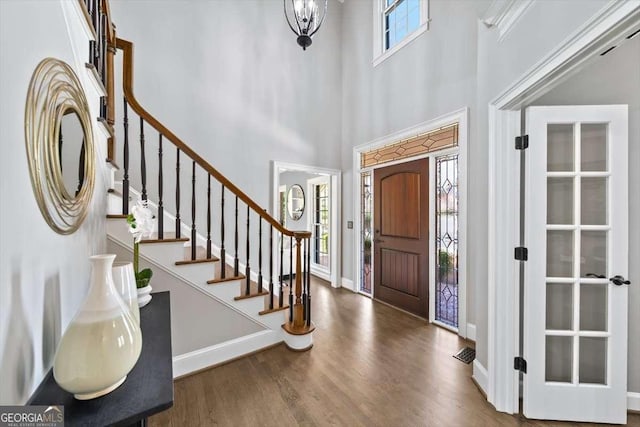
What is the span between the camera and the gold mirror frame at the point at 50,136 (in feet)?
2.48

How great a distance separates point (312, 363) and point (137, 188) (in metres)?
2.58

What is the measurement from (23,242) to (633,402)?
3241 mm

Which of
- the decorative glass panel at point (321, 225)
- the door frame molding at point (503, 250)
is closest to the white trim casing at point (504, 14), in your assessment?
the door frame molding at point (503, 250)

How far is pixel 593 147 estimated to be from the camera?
172 centimetres

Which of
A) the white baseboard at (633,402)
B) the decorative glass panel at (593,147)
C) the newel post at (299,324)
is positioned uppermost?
the decorative glass panel at (593,147)

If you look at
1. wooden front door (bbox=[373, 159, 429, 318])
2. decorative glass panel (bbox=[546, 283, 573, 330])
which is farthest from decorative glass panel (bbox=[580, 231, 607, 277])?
wooden front door (bbox=[373, 159, 429, 318])

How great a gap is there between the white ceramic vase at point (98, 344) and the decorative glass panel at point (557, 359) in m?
2.36

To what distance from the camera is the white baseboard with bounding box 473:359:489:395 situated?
1914 mm

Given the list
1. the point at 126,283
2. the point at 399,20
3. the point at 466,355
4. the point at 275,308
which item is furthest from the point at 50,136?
the point at 399,20

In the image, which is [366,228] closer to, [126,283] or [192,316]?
[192,316]

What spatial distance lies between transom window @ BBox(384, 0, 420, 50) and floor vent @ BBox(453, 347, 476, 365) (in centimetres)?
375

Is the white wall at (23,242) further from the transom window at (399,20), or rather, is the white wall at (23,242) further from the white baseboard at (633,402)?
the transom window at (399,20)

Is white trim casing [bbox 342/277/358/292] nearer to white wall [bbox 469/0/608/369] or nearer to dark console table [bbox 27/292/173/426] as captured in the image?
white wall [bbox 469/0/608/369]

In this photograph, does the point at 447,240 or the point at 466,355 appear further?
the point at 447,240
